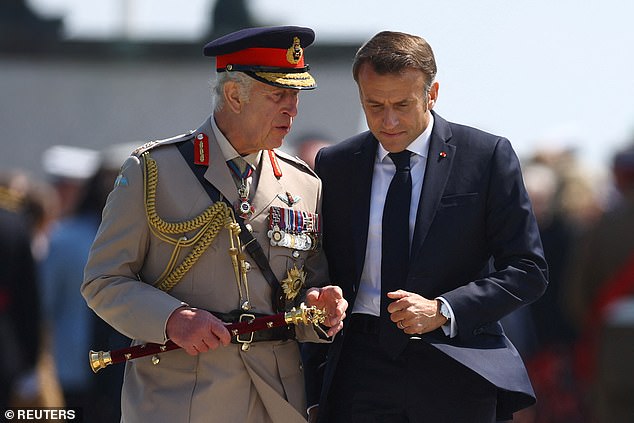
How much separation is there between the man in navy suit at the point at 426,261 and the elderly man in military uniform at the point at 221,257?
Result: 193 mm

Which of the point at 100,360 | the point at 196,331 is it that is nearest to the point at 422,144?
the point at 196,331

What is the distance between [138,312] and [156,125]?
378 inches

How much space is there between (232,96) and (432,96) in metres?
0.76

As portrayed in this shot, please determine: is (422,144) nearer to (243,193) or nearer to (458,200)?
(458,200)

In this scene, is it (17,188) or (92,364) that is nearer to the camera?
(92,364)

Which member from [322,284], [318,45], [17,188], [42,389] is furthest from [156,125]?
[322,284]

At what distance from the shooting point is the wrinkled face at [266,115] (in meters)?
6.24

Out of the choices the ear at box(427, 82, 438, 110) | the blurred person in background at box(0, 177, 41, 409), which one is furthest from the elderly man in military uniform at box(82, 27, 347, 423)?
the blurred person in background at box(0, 177, 41, 409)

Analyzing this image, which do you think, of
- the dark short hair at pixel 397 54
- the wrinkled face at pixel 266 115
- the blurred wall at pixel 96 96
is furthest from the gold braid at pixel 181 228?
the blurred wall at pixel 96 96

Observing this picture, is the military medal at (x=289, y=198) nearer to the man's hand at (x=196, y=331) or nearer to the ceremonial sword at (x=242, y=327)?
A: the ceremonial sword at (x=242, y=327)

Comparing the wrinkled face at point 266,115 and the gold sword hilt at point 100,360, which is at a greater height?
the wrinkled face at point 266,115

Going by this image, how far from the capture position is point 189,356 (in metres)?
6.18

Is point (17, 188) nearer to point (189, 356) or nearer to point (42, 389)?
point (42, 389)

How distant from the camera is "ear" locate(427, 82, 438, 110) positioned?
6.30 m
